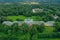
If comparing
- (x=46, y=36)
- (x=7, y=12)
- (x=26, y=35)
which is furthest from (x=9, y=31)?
(x=7, y=12)

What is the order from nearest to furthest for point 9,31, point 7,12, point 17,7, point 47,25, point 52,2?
point 9,31 → point 47,25 → point 7,12 → point 17,7 → point 52,2

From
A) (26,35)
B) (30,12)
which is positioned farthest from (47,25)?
(30,12)

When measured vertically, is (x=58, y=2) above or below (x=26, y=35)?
below

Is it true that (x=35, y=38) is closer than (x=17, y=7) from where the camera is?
Yes

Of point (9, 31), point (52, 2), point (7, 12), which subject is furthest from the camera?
point (52, 2)

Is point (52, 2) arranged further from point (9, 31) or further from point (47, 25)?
point (9, 31)

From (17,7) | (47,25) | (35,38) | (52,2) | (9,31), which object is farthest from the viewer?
(52,2)

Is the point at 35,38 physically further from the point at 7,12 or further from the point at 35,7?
the point at 35,7

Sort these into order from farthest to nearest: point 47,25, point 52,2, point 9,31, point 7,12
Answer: point 52,2 → point 7,12 → point 47,25 → point 9,31

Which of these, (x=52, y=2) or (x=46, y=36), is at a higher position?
(x=46, y=36)
